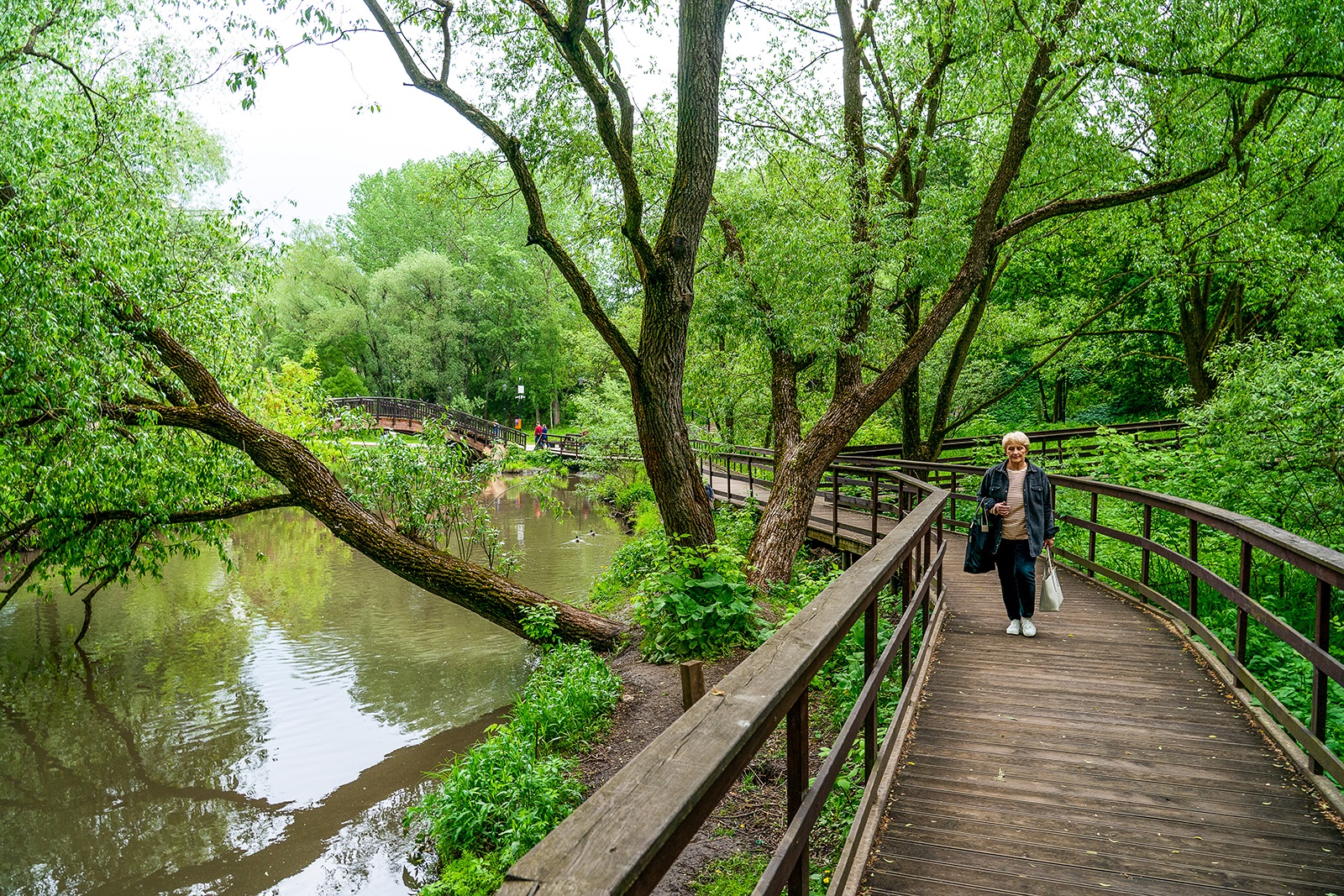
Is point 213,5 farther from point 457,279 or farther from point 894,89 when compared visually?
point 457,279

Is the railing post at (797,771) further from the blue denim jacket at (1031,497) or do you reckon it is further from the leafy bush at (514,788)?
the blue denim jacket at (1031,497)

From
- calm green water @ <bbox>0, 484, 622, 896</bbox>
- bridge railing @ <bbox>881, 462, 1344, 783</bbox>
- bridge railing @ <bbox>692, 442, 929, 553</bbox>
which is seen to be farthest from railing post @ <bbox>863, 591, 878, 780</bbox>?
calm green water @ <bbox>0, 484, 622, 896</bbox>

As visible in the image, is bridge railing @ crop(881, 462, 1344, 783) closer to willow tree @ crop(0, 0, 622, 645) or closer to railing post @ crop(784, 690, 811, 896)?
railing post @ crop(784, 690, 811, 896)

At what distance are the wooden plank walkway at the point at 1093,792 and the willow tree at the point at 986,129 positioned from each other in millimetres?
5696

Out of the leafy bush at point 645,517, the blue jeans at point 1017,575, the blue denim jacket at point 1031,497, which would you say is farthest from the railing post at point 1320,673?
the leafy bush at point 645,517

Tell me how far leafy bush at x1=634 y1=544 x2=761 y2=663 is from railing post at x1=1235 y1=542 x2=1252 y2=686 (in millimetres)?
4224

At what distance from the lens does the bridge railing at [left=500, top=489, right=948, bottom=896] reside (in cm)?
108

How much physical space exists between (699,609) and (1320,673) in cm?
545

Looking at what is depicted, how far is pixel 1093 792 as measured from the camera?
11.4ft

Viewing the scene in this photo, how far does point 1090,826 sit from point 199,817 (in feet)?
24.7

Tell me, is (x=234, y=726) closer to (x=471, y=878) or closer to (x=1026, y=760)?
(x=471, y=878)

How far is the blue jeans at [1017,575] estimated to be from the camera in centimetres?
591

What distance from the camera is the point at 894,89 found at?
13.9 meters

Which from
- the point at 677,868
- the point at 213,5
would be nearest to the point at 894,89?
the point at 213,5
